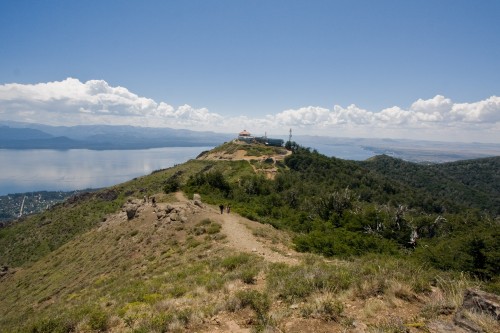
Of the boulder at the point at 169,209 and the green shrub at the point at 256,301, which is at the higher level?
the green shrub at the point at 256,301

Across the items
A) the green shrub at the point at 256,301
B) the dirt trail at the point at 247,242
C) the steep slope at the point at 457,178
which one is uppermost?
the green shrub at the point at 256,301

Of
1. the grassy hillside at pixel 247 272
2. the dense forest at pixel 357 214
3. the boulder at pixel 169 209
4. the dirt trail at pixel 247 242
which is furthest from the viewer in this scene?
the boulder at pixel 169 209

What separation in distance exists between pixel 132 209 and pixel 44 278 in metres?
10.1

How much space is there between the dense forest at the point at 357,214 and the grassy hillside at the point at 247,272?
0.67 ft

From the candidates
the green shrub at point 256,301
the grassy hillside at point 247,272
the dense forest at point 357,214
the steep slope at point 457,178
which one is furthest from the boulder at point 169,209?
the steep slope at point 457,178

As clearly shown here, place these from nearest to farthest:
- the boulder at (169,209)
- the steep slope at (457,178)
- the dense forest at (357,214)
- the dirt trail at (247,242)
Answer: the dirt trail at (247,242) → the dense forest at (357,214) → the boulder at (169,209) → the steep slope at (457,178)

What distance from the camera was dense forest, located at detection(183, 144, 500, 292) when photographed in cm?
2209

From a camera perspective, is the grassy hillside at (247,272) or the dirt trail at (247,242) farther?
the dirt trail at (247,242)

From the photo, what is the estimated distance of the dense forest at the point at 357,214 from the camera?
870 inches

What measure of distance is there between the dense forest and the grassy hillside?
0.20m

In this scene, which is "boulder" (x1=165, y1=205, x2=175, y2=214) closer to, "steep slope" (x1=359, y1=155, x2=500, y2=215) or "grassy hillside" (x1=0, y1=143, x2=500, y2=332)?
"grassy hillside" (x1=0, y1=143, x2=500, y2=332)

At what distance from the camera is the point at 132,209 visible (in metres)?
33.6

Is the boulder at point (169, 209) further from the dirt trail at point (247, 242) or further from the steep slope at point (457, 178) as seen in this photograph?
the steep slope at point (457, 178)

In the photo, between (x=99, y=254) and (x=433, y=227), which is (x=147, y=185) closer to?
(x=99, y=254)
